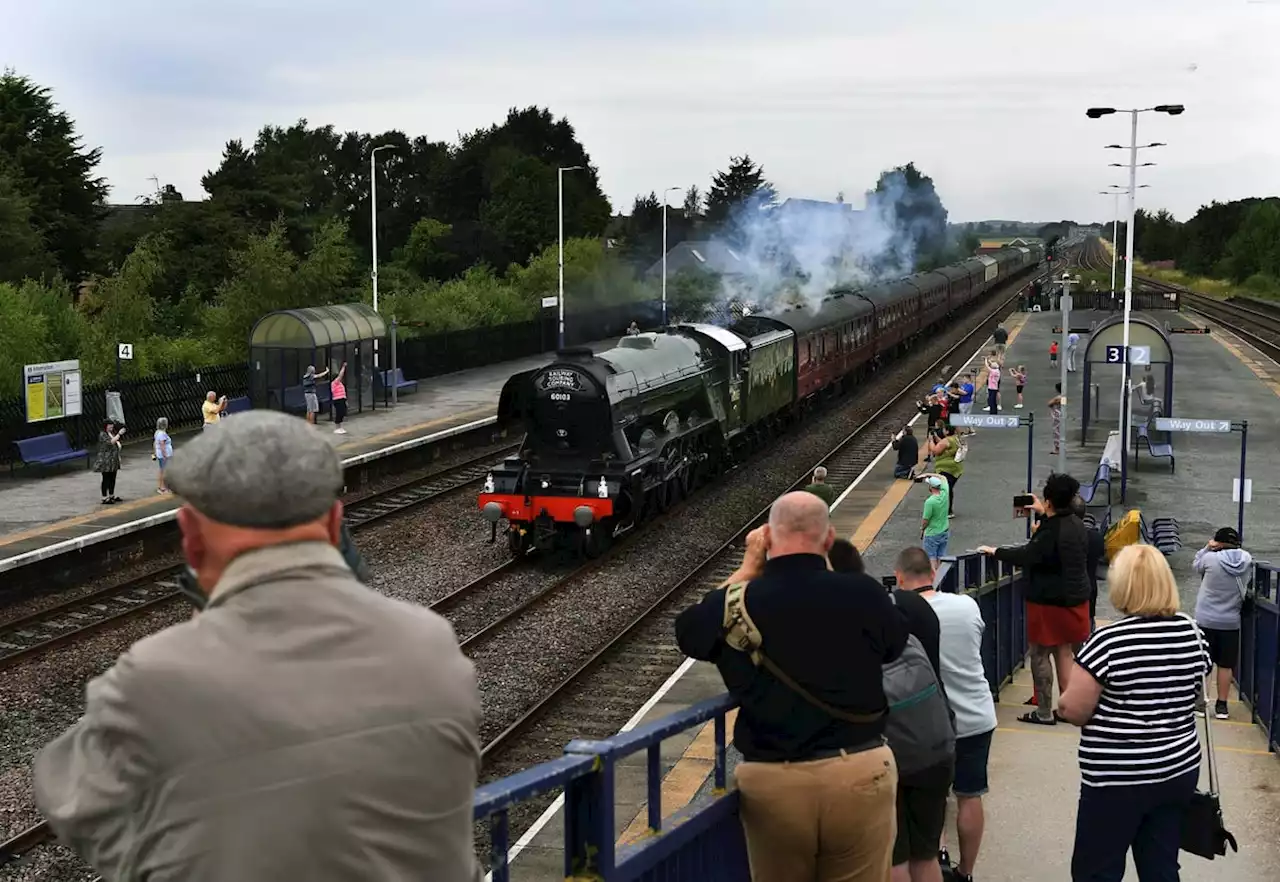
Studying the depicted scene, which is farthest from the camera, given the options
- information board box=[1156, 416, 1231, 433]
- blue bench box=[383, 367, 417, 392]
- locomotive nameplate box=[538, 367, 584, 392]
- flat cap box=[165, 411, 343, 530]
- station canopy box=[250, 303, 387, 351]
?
blue bench box=[383, 367, 417, 392]

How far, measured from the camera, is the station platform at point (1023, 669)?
24.0 feet

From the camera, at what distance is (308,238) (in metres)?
60.0

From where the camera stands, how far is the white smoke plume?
43.2 m

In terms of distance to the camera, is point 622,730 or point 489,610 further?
point 489,610

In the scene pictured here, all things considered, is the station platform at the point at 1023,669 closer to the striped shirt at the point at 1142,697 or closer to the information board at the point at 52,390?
the striped shirt at the point at 1142,697

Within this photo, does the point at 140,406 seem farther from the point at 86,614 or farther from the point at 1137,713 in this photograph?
the point at 1137,713

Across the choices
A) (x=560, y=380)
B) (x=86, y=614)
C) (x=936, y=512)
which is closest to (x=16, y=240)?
(x=560, y=380)

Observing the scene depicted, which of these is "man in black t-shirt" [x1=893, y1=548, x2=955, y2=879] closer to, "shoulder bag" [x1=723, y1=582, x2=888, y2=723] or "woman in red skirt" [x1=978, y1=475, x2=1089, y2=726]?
"shoulder bag" [x1=723, y1=582, x2=888, y2=723]

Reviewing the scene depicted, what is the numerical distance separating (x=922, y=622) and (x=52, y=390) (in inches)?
852

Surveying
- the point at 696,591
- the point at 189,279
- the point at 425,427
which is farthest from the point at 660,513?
the point at 189,279

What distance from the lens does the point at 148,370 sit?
31.0 m

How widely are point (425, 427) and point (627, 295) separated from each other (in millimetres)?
25773

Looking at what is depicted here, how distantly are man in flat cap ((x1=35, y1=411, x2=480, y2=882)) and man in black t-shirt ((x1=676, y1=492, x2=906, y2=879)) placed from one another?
200cm

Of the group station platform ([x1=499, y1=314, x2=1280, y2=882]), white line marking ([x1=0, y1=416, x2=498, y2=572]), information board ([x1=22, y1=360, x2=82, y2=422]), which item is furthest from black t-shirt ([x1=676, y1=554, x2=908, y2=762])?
information board ([x1=22, y1=360, x2=82, y2=422])
